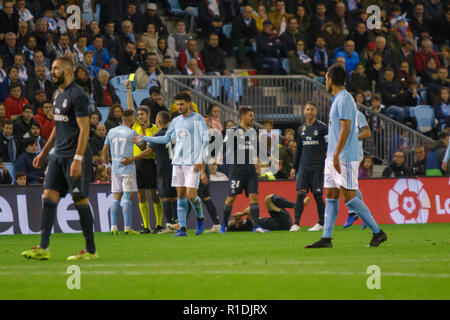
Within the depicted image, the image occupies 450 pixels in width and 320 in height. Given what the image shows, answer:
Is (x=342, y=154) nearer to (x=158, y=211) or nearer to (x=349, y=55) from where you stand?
(x=158, y=211)

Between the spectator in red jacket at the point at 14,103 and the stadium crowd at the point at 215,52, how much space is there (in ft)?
0.07

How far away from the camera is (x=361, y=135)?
1373cm

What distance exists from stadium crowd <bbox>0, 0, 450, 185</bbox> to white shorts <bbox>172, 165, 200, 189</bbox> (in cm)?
246

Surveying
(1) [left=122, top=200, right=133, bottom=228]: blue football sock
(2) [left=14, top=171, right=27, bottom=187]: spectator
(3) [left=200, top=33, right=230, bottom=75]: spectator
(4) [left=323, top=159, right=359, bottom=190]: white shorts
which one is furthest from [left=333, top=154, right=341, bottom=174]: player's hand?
(3) [left=200, top=33, right=230, bottom=75]: spectator

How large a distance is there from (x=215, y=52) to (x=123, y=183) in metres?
8.15

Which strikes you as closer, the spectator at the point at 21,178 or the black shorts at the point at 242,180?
the black shorts at the point at 242,180

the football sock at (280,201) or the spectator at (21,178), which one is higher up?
the spectator at (21,178)

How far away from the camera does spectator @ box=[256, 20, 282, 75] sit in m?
23.4

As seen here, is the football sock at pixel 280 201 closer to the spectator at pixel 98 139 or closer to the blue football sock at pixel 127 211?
the blue football sock at pixel 127 211

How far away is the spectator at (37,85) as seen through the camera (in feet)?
62.5

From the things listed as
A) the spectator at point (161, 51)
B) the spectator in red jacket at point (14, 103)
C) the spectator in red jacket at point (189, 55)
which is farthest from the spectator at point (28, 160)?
the spectator in red jacket at point (189, 55)
